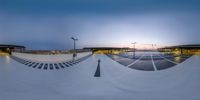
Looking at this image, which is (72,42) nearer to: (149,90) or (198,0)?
(149,90)

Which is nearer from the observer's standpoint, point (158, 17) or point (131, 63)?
point (158, 17)

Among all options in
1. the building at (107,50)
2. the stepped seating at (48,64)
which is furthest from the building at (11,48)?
the building at (107,50)

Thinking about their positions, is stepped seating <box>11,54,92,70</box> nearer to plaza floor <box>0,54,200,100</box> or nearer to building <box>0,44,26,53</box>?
plaza floor <box>0,54,200,100</box>

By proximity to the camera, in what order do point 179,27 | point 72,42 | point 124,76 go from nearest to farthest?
point 179,27
point 72,42
point 124,76

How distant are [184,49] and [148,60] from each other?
2.42 feet

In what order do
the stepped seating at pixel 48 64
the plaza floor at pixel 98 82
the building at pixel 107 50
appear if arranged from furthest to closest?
the stepped seating at pixel 48 64 < the plaza floor at pixel 98 82 < the building at pixel 107 50

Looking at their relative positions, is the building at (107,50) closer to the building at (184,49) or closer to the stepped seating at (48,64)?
the stepped seating at (48,64)

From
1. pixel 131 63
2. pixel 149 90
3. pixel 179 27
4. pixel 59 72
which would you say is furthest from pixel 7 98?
pixel 179 27

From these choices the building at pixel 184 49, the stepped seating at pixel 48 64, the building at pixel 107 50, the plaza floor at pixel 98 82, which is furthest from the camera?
the stepped seating at pixel 48 64

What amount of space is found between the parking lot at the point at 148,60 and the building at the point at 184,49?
13cm

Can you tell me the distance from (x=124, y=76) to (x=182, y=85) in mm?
1267

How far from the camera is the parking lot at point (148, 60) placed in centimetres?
381

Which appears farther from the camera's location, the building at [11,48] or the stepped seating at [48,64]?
the stepped seating at [48,64]

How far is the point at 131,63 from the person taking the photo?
4.04 metres
